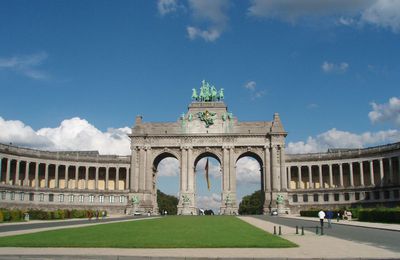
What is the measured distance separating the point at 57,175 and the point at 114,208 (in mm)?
15704

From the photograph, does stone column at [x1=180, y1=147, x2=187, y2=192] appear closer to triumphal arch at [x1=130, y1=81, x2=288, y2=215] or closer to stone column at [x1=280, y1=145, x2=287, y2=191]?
triumphal arch at [x1=130, y1=81, x2=288, y2=215]

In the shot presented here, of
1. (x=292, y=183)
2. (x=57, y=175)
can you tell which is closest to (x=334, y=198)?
(x=292, y=183)

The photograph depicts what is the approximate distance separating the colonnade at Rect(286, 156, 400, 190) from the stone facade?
0.78ft

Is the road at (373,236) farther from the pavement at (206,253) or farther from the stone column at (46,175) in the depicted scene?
the stone column at (46,175)

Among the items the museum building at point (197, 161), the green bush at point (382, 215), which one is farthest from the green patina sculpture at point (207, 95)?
the green bush at point (382, 215)

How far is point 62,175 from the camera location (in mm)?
115562

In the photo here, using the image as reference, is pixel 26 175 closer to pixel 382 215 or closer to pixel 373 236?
pixel 382 215

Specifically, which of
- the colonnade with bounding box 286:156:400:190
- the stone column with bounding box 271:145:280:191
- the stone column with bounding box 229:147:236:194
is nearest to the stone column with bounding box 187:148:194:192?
the stone column with bounding box 229:147:236:194

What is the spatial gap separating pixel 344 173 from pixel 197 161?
36.9m

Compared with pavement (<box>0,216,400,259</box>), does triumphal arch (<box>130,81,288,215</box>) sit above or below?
above

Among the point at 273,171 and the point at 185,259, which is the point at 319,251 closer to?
the point at 185,259

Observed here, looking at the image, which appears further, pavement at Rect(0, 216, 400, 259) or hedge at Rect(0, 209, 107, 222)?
hedge at Rect(0, 209, 107, 222)

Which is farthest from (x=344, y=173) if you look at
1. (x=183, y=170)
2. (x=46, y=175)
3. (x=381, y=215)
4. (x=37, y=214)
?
(x=37, y=214)

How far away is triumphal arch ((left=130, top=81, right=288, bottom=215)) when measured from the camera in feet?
356
